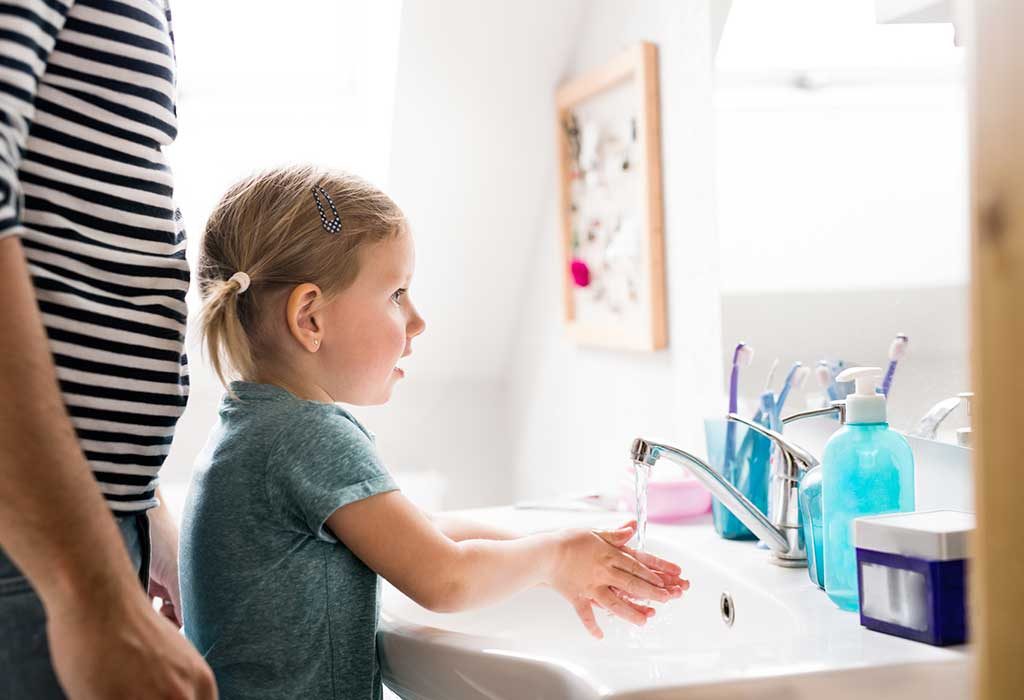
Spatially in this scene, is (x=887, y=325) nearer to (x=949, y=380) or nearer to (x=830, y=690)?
(x=949, y=380)

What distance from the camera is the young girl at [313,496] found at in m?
0.99

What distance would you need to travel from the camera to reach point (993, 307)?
17.5 inches

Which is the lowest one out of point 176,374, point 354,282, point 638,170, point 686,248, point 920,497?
point 920,497

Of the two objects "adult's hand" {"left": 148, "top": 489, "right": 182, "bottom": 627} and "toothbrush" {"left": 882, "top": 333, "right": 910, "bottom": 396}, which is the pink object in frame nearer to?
"toothbrush" {"left": 882, "top": 333, "right": 910, "bottom": 396}

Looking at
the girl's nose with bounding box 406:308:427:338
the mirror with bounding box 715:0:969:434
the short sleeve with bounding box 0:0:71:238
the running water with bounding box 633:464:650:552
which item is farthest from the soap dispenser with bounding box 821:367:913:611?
the short sleeve with bounding box 0:0:71:238

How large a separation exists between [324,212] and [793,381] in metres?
0.61

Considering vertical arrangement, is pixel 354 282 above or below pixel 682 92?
below

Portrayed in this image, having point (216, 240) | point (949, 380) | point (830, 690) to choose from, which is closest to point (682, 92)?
point (949, 380)

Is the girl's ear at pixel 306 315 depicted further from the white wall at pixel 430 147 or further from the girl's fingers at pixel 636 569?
the white wall at pixel 430 147

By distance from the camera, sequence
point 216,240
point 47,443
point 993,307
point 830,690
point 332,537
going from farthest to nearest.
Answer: point 216,240 → point 332,537 → point 830,690 → point 47,443 → point 993,307

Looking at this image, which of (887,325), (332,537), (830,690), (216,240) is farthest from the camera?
(887,325)

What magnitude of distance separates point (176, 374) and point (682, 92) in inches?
41.8

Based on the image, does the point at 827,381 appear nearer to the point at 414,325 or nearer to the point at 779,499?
the point at 779,499

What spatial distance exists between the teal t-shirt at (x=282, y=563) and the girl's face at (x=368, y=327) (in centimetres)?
9
